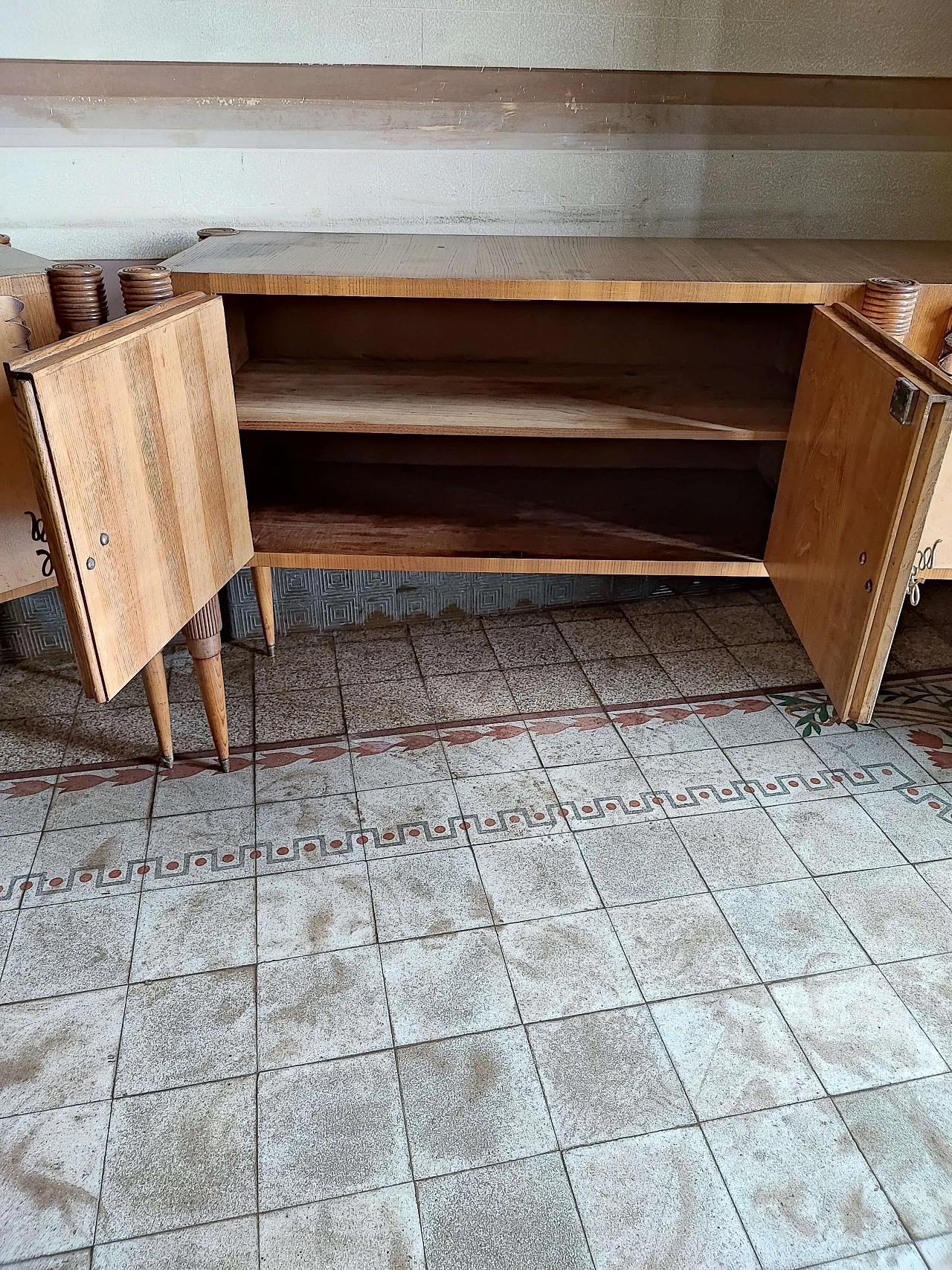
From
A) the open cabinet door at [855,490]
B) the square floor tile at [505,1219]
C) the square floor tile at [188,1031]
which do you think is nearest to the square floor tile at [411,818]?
the square floor tile at [188,1031]

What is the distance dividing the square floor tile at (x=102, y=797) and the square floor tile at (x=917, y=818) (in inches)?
49.0

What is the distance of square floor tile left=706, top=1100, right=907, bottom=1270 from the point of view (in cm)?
93

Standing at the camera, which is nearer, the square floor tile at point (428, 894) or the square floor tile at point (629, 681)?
the square floor tile at point (428, 894)

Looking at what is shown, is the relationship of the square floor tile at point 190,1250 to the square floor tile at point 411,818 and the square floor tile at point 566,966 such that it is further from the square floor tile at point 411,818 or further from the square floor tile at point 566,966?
the square floor tile at point 411,818

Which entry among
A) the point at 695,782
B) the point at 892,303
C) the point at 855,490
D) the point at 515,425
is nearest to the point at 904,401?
the point at 855,490

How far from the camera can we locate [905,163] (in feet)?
5.60

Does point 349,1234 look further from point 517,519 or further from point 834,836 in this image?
point 517,519

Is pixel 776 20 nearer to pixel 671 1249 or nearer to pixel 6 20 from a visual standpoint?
pixel 6 20

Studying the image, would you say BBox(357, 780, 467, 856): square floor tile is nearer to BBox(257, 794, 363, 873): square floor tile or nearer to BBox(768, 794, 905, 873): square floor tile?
BBox(257, 794, 363, 873): square floor tile

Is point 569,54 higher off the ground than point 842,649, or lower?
higher

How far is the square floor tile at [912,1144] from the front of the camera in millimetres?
961

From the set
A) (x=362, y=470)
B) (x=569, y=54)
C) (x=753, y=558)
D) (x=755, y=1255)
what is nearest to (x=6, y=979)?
(x=755, y=1255)

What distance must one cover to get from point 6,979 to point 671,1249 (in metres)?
0.90

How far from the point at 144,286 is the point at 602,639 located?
1208 millimetres
